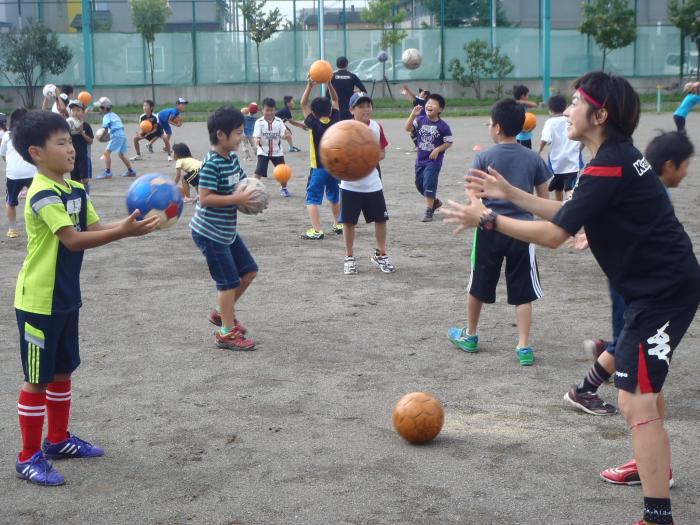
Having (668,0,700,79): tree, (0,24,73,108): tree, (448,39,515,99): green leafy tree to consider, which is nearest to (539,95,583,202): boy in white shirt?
(448,39,515,99): green leafy tree

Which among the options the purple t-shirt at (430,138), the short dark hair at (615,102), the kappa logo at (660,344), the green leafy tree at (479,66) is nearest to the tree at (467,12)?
the green leafy tree at (479,66)

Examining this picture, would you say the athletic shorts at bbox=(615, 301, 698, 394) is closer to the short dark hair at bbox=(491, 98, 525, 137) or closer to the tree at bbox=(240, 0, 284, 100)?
the short dark hair at bbox=(491, 98, 525, 137)

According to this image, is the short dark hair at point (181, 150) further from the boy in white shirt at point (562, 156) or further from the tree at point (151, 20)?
the tree at point (151, 20)

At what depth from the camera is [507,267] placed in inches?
285

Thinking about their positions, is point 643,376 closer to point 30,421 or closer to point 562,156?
point 30,421

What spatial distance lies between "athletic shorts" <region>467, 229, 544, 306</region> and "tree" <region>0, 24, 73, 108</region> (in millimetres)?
40743

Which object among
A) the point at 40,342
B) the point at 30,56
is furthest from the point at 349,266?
the point at 30,56

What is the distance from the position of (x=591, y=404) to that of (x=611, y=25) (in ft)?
138

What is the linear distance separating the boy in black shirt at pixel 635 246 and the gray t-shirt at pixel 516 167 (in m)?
2.69

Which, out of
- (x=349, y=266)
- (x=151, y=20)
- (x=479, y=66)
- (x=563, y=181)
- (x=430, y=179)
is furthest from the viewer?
(x=151, y=20)

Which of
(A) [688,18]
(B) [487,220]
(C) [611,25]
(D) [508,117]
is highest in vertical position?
(A) [688,18]

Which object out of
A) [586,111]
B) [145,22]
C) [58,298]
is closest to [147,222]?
[58,298]

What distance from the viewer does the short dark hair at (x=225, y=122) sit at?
295 inches

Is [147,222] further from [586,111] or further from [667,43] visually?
[667,43]
